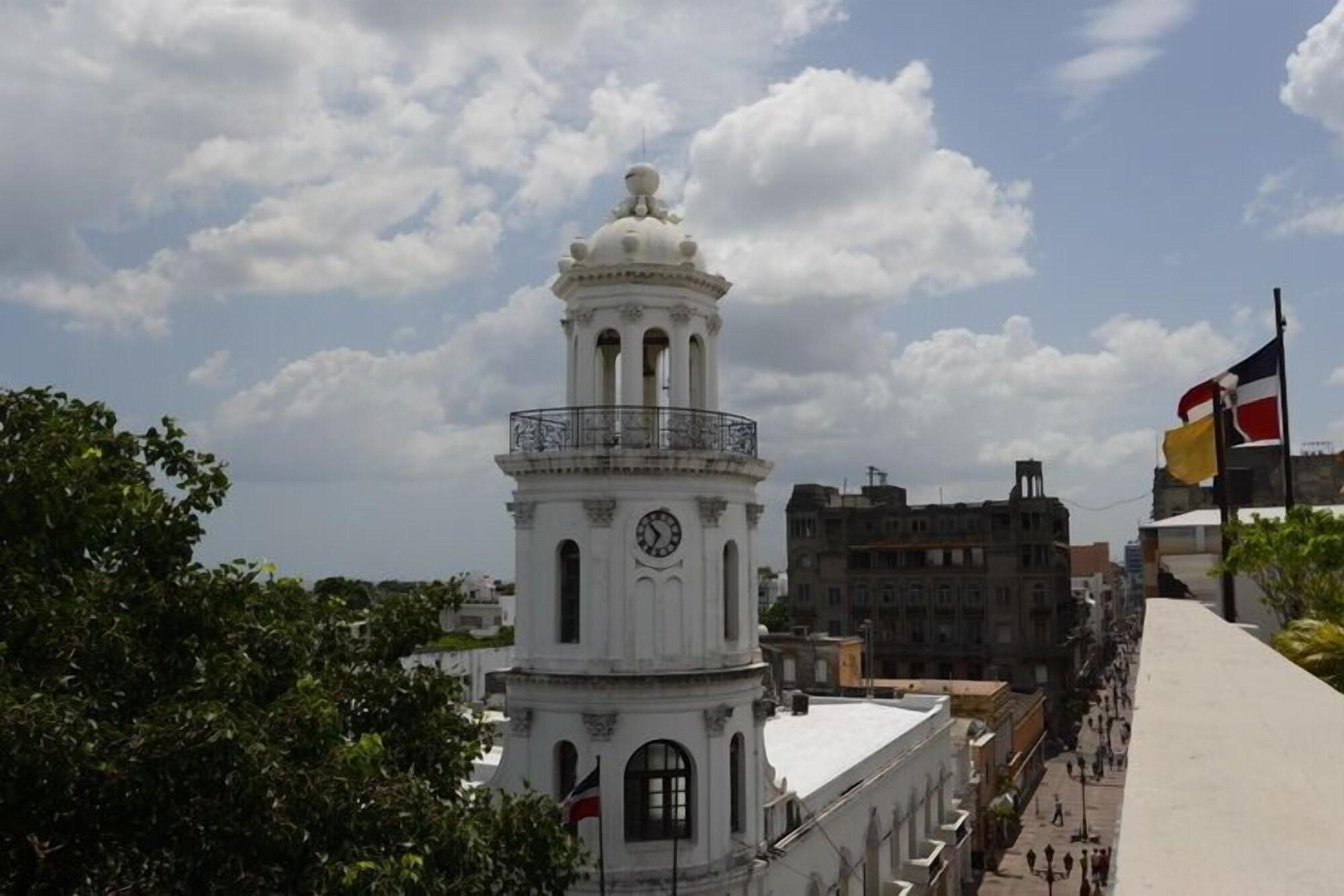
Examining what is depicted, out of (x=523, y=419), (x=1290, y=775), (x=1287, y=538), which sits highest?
(x=523, y=419)

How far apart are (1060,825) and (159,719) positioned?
63.0 m

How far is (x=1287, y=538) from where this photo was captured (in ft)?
83.5

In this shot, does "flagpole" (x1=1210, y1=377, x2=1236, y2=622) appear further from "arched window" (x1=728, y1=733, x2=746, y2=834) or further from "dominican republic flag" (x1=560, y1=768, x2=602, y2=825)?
"dominican republic flag" (x1=560, y1=768, x2=602, y2=825)

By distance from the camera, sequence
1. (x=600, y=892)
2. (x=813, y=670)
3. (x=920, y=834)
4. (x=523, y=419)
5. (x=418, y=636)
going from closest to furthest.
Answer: (x=418, y=636), (x=600, y=892), (x=523, y=419), (x=920, y=834), (x=813, y=670)

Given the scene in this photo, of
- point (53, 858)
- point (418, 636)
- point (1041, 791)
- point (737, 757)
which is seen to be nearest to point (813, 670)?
point (1041, 791)

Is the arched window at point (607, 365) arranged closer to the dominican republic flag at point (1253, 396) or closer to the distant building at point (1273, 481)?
the dominican republic flag at point (1253, 396)

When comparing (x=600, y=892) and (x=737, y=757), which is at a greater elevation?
(x=737, y=757)

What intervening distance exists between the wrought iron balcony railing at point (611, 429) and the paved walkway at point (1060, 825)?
2583cm

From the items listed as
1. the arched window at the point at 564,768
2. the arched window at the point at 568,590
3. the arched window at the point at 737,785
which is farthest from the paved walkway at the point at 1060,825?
the arched window at the point at 568,590

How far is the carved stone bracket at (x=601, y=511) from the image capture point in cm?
2395

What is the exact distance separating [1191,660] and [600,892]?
1235 centimetres

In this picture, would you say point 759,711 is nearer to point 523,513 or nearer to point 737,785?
point 737,785

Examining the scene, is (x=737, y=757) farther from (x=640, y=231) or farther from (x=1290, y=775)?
(x=1290, y=775)

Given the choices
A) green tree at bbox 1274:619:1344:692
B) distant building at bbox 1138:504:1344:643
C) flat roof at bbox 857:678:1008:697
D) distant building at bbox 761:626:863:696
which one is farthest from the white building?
flat roof at bbox 857:678:1008:697
